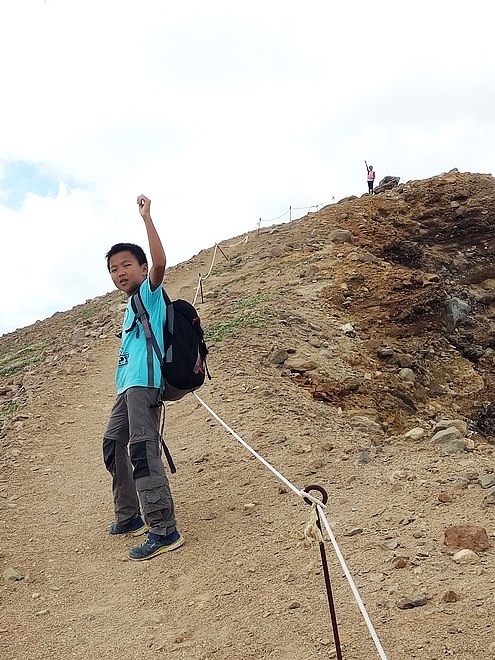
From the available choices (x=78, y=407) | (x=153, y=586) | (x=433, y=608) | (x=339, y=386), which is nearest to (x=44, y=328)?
(x=78, y=407)

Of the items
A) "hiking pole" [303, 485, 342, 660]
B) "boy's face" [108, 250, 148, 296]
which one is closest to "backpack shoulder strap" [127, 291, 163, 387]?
"boy's face" [108, 250, 148, 296]

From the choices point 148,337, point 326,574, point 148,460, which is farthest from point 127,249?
point 326,574

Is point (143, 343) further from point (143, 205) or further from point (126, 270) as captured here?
point (143, 205)

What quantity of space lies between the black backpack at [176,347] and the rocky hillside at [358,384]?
1086 millimetres

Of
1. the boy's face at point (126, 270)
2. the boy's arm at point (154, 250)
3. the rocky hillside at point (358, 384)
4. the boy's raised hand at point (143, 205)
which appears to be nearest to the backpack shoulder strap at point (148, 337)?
the boy's face at point (126, 270)

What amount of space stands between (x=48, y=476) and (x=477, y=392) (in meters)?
5.69

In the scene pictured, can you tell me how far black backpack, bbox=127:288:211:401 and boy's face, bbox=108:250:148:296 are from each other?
9 cm

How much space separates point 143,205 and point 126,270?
0.47 m

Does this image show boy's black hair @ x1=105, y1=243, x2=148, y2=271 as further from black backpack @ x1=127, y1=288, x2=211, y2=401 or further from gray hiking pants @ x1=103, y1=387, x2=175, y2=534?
gray hiking pants @ x1=103, y1=387, x2=175, y2=534

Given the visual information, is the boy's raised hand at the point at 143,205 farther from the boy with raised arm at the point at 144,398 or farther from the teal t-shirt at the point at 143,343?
the teal t-shirt at the point at 143,343

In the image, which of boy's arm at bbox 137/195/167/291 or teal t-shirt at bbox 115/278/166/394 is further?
teal t-shirt at bbox 115/278/166/394

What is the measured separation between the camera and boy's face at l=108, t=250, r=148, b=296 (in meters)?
4.79

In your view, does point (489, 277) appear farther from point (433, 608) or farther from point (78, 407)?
point (433, 608)

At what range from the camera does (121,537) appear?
523 cm
